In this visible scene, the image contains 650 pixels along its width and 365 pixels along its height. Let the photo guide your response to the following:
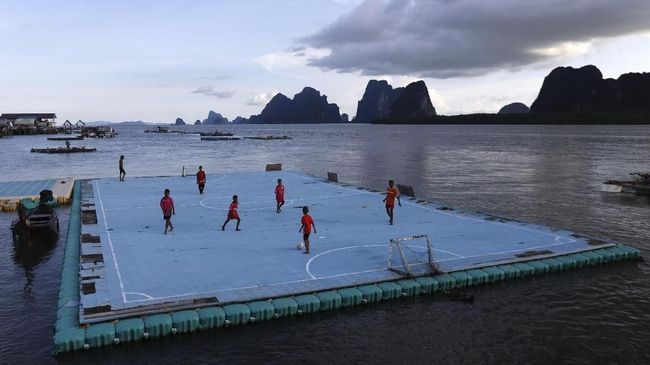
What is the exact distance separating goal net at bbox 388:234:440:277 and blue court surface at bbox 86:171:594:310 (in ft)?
0.54

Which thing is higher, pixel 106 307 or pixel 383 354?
pixel 106 307

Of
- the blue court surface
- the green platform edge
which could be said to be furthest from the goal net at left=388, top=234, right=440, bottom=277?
the green platform edge

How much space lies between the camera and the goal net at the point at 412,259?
64.0 ft

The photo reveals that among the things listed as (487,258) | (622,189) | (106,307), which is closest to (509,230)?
(487,258)

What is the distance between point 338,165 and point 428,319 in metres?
64.3

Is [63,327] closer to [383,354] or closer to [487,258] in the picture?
[383,354]

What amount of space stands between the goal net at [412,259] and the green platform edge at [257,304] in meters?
0.44

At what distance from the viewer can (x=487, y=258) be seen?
21562 mm

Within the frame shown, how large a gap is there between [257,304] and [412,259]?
741 centimetres

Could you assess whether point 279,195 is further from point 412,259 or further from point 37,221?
point 37,221

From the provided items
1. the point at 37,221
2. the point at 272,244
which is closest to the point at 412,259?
the point at 272,244

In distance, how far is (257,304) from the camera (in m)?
16.6

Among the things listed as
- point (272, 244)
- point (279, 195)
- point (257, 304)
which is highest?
point (279, 195)

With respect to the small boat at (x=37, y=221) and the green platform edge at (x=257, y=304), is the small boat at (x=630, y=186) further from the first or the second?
the small boat at (x=37, y=221)
